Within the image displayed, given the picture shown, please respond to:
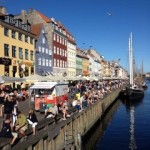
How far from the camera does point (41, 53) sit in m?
66.1

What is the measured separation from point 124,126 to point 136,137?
247 inches

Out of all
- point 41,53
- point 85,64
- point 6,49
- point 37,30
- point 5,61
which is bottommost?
point 5,61

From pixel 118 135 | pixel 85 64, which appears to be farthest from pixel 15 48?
pixel 85 64

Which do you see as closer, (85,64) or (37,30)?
(37,30)

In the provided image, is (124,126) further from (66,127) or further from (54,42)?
(54,42)

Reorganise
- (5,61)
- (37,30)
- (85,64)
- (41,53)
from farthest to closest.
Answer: (85,64), (37,30), (41,53), (5,61)

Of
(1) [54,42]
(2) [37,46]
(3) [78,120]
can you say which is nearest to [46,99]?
(3) [78,120]

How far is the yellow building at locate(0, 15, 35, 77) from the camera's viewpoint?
47759 millimetres

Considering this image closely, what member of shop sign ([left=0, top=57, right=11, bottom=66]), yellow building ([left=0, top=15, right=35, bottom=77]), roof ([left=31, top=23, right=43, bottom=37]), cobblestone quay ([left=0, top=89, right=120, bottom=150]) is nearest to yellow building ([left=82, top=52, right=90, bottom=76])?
roof ([left=31, top=23, right=43, bottom=37])

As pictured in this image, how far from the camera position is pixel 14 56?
5175 cm

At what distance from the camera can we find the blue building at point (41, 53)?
63.8m

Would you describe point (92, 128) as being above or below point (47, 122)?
below

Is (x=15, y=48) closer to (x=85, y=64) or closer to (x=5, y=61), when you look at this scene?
(x=5, y=61)

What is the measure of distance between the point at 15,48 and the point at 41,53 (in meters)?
14.1
